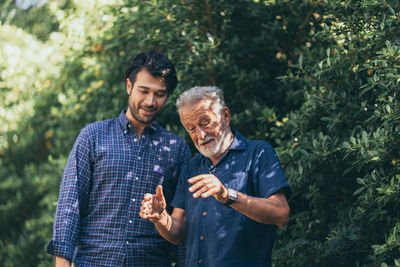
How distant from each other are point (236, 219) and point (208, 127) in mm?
585

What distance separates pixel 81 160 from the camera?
11.6 feet

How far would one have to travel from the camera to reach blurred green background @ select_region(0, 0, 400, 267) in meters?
3.23

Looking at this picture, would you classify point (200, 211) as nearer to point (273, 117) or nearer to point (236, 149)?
point (236, 149)

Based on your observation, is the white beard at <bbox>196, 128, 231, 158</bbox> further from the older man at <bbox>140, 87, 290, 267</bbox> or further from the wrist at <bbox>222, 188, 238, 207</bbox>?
the wrist at <bbox>222, 188, 238, 207</bbox>

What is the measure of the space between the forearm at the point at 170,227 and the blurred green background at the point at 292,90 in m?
0.89

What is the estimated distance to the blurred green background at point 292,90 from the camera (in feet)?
10.6

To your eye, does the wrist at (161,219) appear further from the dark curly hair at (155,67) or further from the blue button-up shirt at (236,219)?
the dark curly hair at (155,67)

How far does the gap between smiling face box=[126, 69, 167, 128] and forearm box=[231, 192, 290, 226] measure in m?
1.16

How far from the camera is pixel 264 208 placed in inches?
110

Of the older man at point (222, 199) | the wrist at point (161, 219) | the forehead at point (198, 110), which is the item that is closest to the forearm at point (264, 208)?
the older man at point (222, 199)

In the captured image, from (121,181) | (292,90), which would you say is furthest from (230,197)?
(292,90)

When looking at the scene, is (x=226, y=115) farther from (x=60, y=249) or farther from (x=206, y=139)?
(x=60, y=249)

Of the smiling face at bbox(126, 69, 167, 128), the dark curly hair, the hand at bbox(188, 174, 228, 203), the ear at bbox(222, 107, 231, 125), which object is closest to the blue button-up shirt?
the ear at bbox(222, 107, 231, 125)

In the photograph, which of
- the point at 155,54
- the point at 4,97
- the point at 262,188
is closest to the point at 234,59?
the point at 155,54
